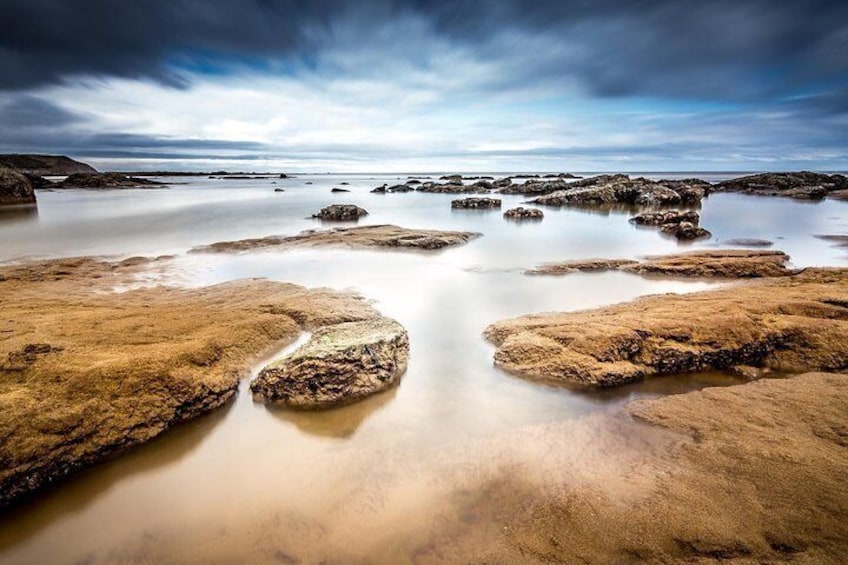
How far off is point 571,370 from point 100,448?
4.69 metres

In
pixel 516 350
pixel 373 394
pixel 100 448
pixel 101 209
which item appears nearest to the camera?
pixel 100 448

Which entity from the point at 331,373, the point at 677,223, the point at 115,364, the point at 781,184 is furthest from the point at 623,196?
the point at 115,364

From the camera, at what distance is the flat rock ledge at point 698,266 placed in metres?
9.62

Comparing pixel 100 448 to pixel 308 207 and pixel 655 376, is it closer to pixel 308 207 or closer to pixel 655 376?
pixel 655 376

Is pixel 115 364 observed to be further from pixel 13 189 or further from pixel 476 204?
pixel 13 189

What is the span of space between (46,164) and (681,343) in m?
135

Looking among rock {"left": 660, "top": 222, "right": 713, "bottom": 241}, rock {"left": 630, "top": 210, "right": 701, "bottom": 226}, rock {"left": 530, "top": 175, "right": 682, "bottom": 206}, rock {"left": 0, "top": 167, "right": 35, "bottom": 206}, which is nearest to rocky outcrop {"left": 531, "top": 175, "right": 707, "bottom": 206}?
rock {"left": 530, "top": 175, "right": 682, "bottom": 206}

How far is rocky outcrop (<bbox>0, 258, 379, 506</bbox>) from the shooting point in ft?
11.2

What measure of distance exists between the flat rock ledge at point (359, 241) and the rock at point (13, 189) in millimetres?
25564

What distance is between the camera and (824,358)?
16.3 feet

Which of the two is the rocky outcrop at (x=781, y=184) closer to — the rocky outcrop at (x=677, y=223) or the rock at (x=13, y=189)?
the rocky outcrop at (x=677, y=223)

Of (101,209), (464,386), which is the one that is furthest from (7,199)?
(464,386)

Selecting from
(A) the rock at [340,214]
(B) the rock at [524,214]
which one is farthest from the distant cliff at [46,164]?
(B) the rock at [524,214]

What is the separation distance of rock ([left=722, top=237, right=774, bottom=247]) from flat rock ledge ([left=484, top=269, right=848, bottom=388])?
9.92 metres
